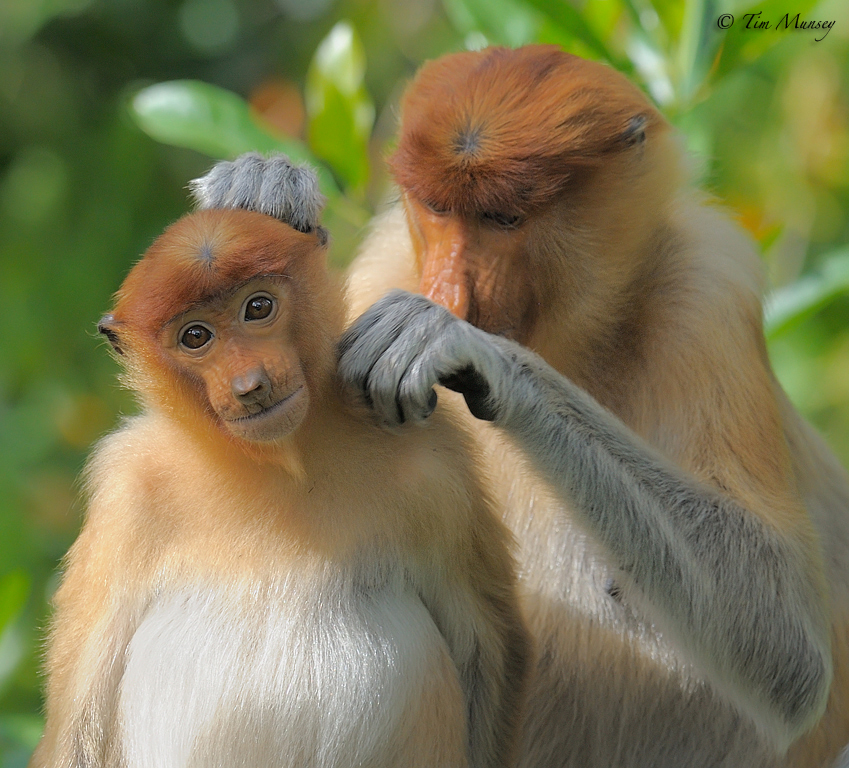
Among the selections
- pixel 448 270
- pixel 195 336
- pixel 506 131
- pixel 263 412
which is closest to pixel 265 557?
pixel 263 412

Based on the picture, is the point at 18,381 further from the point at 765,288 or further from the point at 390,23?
the point at 765,288

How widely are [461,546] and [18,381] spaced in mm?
4404

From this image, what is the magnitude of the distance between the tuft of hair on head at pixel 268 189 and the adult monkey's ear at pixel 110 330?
0.45 metres

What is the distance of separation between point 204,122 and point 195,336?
1845 mm

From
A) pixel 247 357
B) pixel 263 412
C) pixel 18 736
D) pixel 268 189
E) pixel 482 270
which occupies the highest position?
pixel 268 189

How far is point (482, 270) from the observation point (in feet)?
10.2

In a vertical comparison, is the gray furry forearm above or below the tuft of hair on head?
below

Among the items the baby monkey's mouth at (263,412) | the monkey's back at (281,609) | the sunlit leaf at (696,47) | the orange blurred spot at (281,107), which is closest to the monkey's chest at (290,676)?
the monkey's back at (281,609)

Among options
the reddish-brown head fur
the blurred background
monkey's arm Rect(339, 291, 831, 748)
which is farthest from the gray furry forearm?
the blurred background

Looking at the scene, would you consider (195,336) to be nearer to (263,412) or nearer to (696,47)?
(263,412)

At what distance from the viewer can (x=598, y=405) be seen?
3.13 m

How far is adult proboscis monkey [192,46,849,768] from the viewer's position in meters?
3.05

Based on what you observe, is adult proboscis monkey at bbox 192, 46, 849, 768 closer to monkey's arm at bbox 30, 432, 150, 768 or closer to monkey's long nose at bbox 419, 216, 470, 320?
monkey's long nose at bbox 419, 216, 470, 320

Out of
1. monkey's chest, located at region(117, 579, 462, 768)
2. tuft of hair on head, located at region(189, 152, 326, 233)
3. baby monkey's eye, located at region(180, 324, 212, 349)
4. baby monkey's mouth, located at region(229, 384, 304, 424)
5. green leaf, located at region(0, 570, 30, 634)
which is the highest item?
tuft of hair on head, located at region(189, 152, 326, 233)
